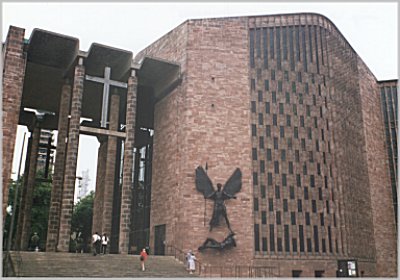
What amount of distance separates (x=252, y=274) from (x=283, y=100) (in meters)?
10.8

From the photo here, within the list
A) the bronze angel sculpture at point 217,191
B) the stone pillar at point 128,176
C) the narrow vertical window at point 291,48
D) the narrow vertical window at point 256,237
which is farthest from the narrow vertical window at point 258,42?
the narrow vertical window at point 256,237

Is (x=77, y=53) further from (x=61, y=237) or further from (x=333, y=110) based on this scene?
(x=333, y=110)

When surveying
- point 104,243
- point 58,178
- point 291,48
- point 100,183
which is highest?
point 291,48

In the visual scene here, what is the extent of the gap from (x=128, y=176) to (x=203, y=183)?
13.5ft

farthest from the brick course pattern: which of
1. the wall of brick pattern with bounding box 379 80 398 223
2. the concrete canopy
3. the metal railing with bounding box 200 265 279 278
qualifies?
the wall of brick pattern with bounding box 379 80 398 223

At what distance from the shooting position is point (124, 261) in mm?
19297

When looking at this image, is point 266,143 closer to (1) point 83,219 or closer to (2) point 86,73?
(2) point 86,73

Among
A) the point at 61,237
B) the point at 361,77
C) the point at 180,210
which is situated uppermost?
the point at 361,77

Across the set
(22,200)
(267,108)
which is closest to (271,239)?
(267,108)

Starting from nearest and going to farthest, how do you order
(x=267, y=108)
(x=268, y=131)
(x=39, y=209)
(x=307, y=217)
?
(x=307, y=217), (x=268, y=131), (x=267, y=108), (x=39, y=209)

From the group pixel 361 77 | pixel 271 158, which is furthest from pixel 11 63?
pixel 361 77

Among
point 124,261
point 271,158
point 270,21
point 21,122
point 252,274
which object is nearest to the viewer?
point 124,261

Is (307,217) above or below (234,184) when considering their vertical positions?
below

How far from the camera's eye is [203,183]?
23.8m
